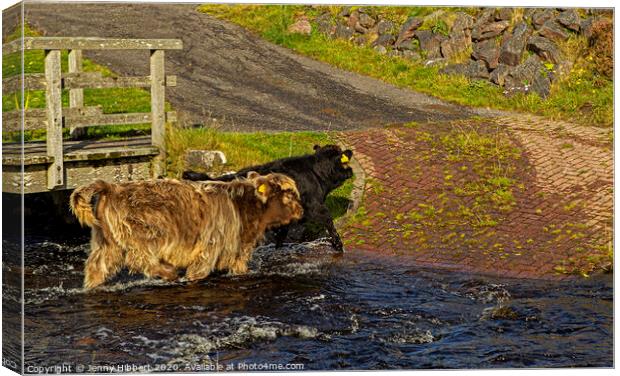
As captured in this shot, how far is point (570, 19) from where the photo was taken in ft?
46.5

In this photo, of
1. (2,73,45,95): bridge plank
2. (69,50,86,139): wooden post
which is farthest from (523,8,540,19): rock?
(69,50,86,139): wooden post

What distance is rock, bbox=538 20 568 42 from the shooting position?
14.2 meters

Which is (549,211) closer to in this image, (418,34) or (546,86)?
(546,86)

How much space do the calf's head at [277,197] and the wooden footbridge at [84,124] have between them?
134 cm

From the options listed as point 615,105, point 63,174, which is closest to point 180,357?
point 63,174

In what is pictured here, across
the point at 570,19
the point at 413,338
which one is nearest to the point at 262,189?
the point at 413,338

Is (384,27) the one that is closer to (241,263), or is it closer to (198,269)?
(241,263)

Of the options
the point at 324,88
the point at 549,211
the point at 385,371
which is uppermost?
the point at 324,88

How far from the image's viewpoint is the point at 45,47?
13719 mm

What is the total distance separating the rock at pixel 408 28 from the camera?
14.1m

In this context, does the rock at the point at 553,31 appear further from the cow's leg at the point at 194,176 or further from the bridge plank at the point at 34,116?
the bridge plank at the point at 34,116

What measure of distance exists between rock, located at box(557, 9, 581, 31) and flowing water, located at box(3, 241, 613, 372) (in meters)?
2.85

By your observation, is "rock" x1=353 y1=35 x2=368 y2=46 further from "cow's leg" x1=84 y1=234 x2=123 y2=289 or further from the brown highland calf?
"cow's leg" x1=84 y1=234 x2=123 y2=289

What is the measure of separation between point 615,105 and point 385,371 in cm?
390
